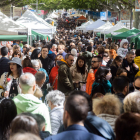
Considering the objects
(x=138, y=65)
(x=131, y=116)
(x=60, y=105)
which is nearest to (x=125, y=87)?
(x=60, y=105)

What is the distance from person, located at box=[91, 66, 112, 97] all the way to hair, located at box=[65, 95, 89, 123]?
2.73 metres

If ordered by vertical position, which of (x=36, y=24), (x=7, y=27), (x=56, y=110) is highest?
(x=36, y=24)

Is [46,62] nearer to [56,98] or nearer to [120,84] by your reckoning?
[120,84]

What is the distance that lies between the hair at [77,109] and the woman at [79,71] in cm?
442

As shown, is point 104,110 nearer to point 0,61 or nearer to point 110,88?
point 110,88

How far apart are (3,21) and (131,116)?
1040cm

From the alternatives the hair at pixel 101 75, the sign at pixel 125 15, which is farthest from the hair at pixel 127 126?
the sign at pixel 125 15

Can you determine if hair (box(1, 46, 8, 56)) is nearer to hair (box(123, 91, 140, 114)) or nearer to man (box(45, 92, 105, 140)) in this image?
hair (box(123, 91, 140, 114))

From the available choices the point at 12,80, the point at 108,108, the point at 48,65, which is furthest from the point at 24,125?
the point at 48,65

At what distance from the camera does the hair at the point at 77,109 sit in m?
2.61

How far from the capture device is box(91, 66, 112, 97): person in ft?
18.0

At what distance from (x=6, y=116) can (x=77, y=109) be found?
887 mm

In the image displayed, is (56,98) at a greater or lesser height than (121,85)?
lesser

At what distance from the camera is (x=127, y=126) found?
8.17 feet
